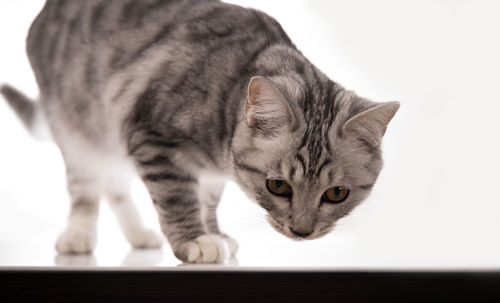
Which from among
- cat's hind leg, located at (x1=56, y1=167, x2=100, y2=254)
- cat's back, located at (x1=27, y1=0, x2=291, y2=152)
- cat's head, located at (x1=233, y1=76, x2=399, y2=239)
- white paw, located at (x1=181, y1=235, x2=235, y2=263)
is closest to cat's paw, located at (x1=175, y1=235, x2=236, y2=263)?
white paw, located at (x1=181, y1=235, x2=235, y2=263)

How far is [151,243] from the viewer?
203cm

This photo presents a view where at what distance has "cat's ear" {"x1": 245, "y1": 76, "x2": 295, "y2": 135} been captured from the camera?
145 cm

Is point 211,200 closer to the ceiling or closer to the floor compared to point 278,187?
closer to the floor

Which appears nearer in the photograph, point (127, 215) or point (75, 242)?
point (75, 242)

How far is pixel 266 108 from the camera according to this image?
151 centimetres

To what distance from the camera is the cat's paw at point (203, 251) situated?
63.5 inches

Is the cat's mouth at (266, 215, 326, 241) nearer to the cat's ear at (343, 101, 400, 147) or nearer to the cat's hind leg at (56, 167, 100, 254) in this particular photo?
the cat's ear at (343, 101, 400, 147)

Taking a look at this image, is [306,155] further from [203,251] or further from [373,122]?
[203,251]

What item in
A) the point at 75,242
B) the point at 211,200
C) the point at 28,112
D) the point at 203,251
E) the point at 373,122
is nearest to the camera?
the point at 373,122

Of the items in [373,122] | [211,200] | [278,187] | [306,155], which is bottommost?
[211,200]

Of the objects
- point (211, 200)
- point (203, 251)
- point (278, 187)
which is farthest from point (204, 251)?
point (211, 200)

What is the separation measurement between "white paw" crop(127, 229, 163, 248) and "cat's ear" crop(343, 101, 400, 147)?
2.96 ft

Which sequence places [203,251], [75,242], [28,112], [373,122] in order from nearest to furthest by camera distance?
[373,122] < [203,251] < [75,242] < [28,112]

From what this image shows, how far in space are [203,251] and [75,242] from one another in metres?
0.53
